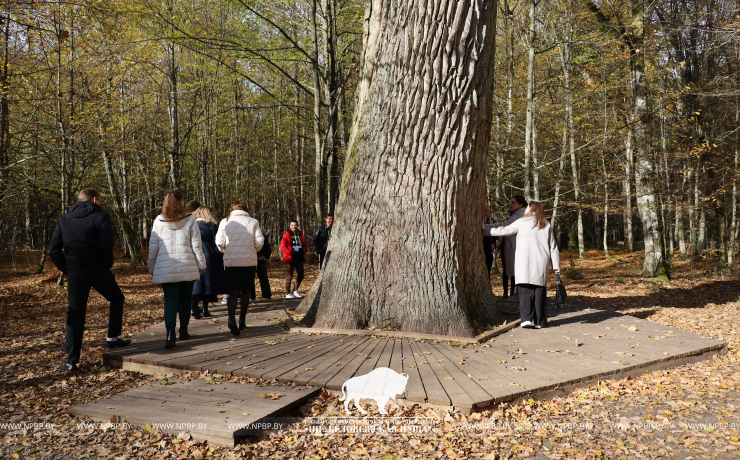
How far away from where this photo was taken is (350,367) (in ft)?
14.7

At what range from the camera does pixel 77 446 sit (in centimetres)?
333

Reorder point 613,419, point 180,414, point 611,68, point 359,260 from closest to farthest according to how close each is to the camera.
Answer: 1. point 180,414
2. point 613,419
3. point 359,260
4. point 611,68

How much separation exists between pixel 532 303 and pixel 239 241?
4160mm

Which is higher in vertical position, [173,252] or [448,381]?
[173,252]

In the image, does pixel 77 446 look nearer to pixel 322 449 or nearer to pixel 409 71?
pixel 322 449

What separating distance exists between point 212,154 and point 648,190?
22.4 meters

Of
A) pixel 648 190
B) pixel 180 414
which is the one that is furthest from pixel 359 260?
pixel 648 190

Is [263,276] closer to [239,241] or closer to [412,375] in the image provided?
[239,241]

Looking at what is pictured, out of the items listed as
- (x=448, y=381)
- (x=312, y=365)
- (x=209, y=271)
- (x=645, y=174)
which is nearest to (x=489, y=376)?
(x=448, y=381)

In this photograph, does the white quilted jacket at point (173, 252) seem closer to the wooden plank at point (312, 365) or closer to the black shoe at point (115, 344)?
the black shoe at point (115, 344)

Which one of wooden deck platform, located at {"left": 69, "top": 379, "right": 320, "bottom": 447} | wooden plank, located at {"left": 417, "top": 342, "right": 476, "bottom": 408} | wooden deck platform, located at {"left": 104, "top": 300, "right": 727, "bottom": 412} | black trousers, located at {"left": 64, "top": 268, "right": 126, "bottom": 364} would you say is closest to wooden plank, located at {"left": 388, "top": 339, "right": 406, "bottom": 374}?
wooden deck platform, located at {"left": 104, "top": 300, "right": 727, "bottom": 412}

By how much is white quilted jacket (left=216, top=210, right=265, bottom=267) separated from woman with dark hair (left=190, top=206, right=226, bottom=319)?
866 mm

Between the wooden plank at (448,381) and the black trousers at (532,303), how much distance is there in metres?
1.93

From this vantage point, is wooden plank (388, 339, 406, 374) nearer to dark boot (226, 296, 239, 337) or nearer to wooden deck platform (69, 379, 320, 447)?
wooden deck platform (69, 379, 320, 447)
